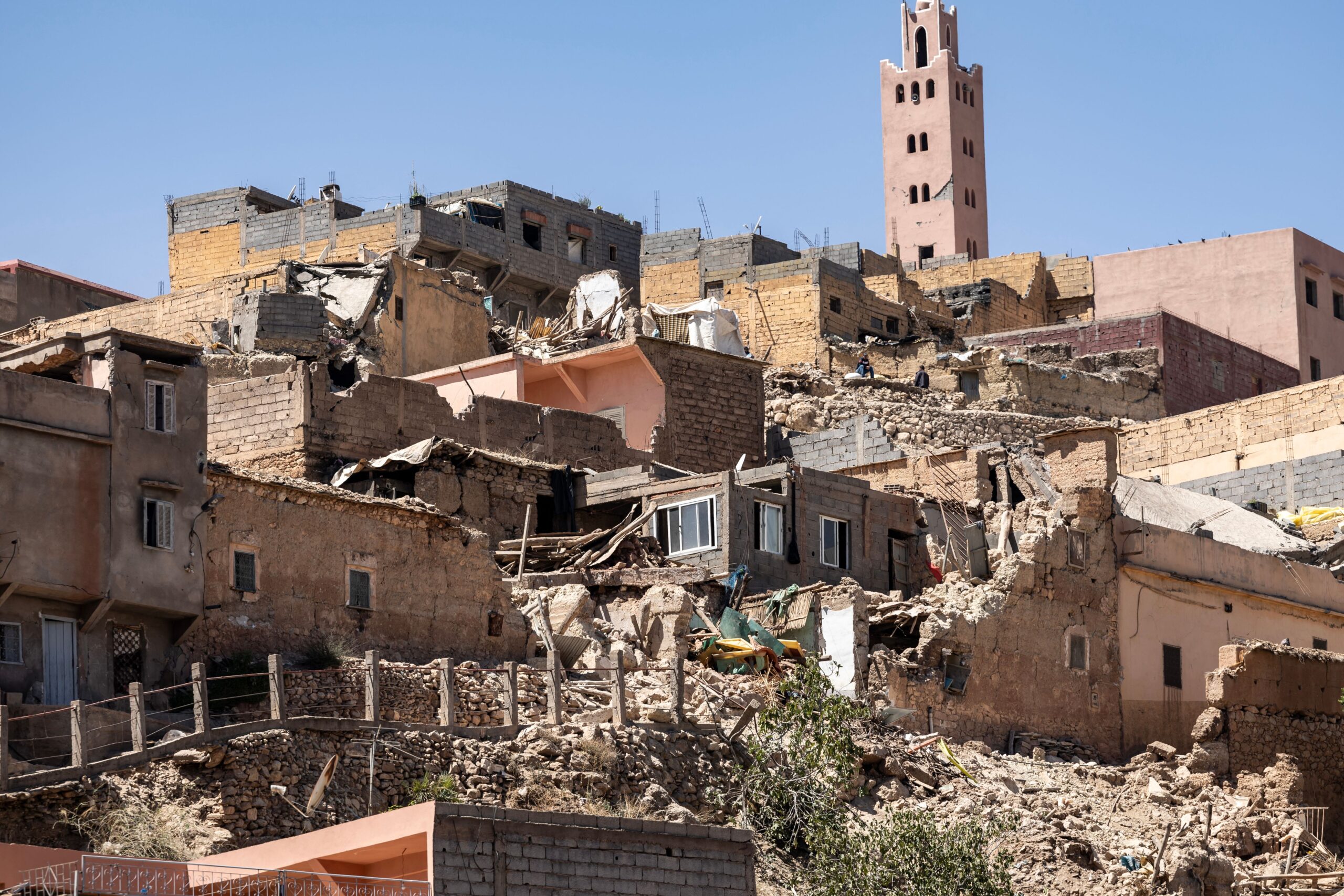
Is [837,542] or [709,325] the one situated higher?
[709,325]

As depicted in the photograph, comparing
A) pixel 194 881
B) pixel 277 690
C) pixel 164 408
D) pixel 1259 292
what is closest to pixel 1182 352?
pixel 1259 292

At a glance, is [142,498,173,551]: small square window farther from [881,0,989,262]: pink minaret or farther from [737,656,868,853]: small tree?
[881,0,989,262]: pink minaret

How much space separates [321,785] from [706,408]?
51.4 ft

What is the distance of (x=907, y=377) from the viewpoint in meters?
46.8

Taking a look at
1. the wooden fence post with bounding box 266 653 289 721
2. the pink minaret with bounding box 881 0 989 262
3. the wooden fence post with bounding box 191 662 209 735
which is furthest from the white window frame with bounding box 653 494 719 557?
the pink minaret with bounding box 881 0 989 262

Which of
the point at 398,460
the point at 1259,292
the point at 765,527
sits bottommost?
the point at 765,527

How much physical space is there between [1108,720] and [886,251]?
39.0 meters

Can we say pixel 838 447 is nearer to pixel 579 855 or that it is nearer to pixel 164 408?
pixel 164 408

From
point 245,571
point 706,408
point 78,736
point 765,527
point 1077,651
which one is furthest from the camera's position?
point 706,408

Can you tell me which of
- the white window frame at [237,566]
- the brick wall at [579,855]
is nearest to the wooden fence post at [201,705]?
the white window frame at [237,566]

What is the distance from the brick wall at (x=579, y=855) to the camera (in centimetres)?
1598

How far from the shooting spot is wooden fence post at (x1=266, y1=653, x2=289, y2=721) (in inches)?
749

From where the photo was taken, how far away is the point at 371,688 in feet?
64.5

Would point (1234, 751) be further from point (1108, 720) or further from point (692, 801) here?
point (692, 801)
